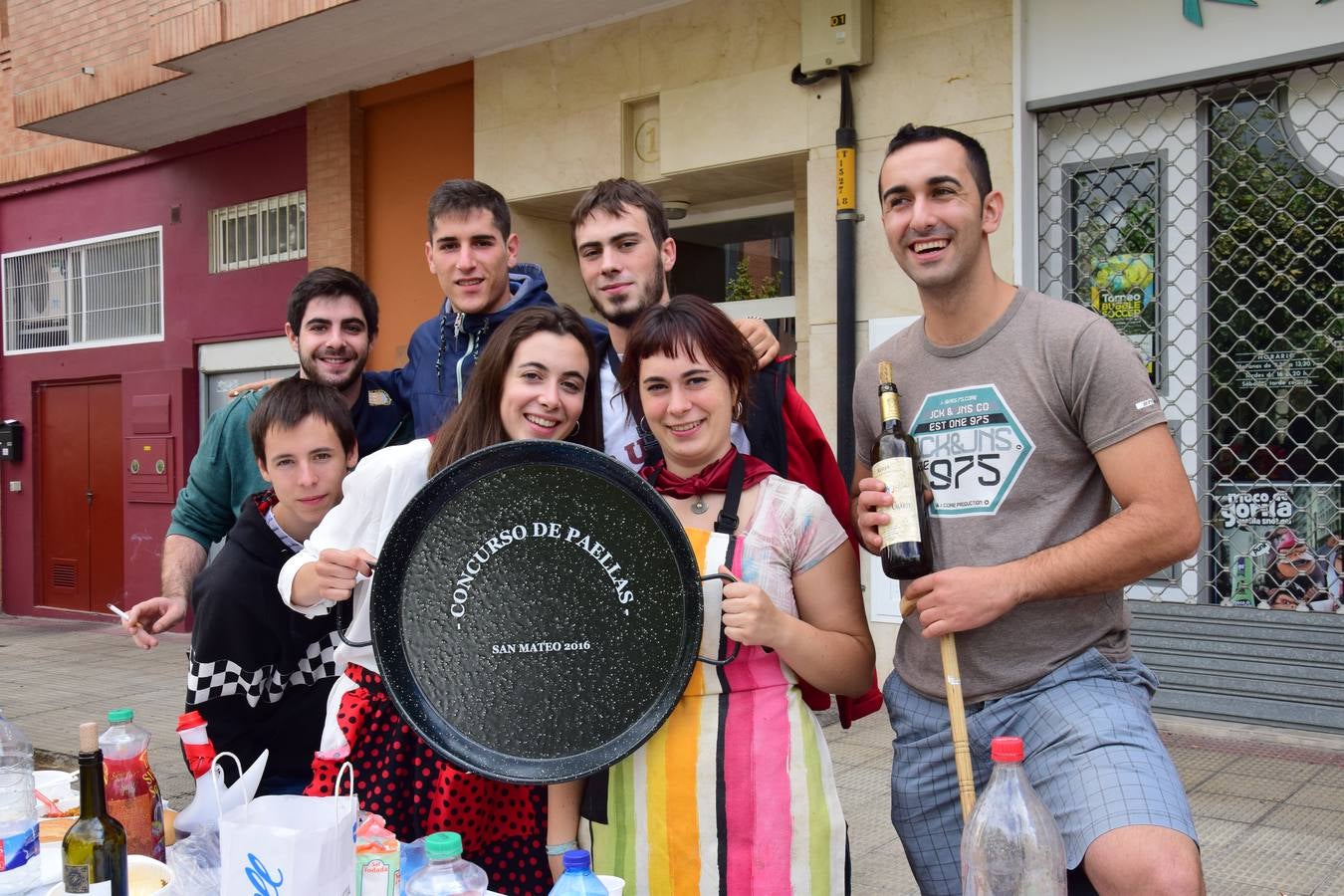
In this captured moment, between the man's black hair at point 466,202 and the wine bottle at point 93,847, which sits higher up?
the man's black hair at point 466,202

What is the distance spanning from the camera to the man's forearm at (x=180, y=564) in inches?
124

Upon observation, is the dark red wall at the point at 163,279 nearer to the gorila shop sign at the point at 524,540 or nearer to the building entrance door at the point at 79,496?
the building entrance door at the point at 79,496

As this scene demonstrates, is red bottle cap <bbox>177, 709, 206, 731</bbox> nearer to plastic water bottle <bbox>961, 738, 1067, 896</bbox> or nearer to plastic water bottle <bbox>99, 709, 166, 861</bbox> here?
plastic water bottle <bbox>99, 709, 166, 861</bbox>

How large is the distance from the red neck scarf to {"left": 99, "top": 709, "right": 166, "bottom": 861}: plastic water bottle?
111 centimetres

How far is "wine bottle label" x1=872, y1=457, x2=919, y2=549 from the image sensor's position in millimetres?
2078

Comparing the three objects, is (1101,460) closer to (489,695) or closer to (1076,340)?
(1076,340)

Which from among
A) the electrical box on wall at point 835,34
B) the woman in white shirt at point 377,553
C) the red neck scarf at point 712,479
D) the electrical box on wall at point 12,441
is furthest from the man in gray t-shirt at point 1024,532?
the electrical box on wall at point 12,441

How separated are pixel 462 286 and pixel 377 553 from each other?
3.51 ft

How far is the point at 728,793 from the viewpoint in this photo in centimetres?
196

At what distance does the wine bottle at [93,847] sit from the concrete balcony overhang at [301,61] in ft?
20.0

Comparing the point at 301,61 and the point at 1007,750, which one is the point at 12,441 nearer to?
the point at 301,61

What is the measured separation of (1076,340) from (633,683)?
3.57 feet

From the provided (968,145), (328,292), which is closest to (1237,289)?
(968,145)

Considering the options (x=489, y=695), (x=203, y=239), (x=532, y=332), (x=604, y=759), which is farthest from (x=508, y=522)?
(x=203, y=239)
